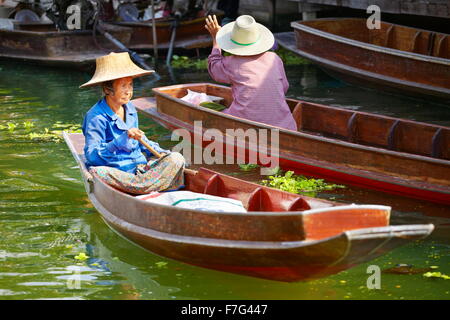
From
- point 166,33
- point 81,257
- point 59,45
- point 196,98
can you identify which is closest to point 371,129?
point 196,98

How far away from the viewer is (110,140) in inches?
243

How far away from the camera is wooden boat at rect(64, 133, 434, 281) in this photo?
4391 millimetres

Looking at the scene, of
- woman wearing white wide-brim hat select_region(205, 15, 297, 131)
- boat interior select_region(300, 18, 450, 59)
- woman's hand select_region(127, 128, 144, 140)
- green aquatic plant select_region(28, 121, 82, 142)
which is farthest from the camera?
boat interior select_region(300, 18, 450, 59)

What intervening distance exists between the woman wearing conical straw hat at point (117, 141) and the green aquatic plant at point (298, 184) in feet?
5.02

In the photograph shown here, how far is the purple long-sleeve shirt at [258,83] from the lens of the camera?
7719 millimetres

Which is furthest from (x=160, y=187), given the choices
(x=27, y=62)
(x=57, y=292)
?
(x=27, y=62)

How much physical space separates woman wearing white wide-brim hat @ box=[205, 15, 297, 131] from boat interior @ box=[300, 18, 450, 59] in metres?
3.95

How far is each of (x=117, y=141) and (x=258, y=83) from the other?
2263 millimetres

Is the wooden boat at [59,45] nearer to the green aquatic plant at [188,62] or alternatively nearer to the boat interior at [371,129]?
the green aquatic plant at [188,62]

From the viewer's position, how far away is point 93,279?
5379 mm

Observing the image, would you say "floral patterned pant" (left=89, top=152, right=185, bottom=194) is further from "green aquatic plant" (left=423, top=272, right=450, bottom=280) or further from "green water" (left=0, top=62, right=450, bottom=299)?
"green aquatic plant" (left=423, top=272, right=450, bottom=280)

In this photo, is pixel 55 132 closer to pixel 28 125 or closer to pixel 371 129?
pixel 28 125

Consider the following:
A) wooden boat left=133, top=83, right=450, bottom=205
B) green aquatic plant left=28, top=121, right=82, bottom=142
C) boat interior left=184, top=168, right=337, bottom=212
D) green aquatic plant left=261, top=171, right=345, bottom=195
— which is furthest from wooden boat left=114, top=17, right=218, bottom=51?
boat interior left=184, top=168, right=337, bottom=212
